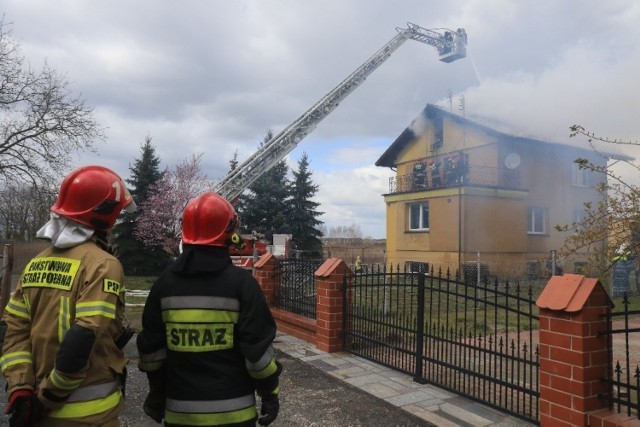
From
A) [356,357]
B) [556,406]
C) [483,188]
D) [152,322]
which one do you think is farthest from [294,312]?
[483,188]

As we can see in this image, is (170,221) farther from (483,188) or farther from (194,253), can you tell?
(194,253)

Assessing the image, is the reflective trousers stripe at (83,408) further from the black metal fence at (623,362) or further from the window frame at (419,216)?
the window frame at (419,216)

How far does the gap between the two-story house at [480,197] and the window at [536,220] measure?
0.14ft

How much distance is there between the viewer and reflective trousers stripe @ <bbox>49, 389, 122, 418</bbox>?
2.04 meters

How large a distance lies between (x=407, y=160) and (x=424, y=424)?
71.4ft

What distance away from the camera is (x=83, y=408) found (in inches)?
81.0

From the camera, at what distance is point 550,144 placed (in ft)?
72.1

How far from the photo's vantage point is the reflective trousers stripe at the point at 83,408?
2.04 m

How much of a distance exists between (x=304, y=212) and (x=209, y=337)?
2778cm

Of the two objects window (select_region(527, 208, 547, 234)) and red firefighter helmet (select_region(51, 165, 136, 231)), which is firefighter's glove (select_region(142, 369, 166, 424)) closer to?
red firefighter helmet (select_region(51, 165, 136, 231))

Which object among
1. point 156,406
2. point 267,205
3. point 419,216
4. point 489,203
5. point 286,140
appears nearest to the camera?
point 156,406

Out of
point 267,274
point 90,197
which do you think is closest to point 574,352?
point 90,197

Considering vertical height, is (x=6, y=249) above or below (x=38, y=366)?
above

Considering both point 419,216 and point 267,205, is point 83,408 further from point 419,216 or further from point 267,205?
point 267,205
